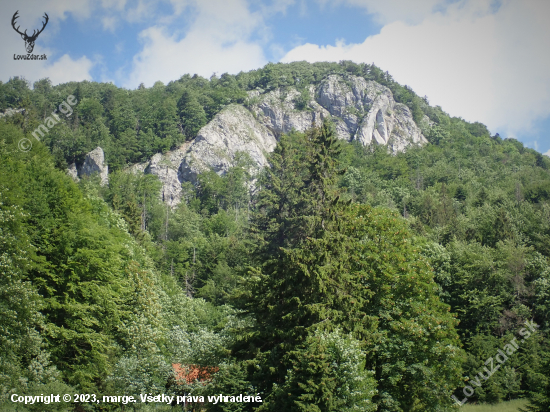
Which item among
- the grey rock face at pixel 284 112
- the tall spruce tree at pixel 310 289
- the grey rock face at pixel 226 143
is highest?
the grey rock face at pixel 284 112

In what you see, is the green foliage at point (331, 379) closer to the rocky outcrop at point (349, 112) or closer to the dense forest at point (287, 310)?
the dense forest at point (287, 310)

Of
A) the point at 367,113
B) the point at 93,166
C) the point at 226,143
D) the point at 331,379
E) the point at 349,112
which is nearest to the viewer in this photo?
the point at 331,379

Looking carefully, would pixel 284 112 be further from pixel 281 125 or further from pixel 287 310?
pixel 287 310

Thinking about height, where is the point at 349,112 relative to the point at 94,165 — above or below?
above

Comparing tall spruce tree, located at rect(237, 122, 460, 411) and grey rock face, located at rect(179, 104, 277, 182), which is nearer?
tall spruce tree, located at rect(237, 122, 460, 411)

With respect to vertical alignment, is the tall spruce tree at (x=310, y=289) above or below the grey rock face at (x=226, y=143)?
below

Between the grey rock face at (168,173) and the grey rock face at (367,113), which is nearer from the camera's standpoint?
the grey rock face at (168,173)

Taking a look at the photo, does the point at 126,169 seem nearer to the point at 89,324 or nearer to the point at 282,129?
the point at 282,129

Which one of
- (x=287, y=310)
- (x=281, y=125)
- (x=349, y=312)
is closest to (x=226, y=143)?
(x=281, y=125)

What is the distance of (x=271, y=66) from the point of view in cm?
15238

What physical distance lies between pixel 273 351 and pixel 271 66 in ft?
476

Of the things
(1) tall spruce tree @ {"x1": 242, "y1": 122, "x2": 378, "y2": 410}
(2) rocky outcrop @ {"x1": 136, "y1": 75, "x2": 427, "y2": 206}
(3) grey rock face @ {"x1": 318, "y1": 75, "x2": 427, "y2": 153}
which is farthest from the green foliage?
(3) grey rock face @ {"x1": 318, "y1": 75, "x2": 427, "y2": 153}

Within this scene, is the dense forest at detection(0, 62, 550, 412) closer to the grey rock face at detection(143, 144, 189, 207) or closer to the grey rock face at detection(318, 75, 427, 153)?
the grey rock face at detection(143, 144, 189, 207)

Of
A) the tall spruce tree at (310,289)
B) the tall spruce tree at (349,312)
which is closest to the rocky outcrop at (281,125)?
the tall spruce tree at (310,289)
